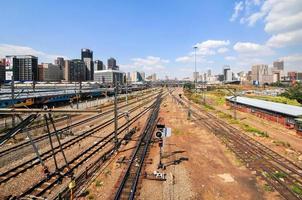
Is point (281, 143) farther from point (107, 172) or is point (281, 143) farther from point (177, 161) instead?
point (107, 172)

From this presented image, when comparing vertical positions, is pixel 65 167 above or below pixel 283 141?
above

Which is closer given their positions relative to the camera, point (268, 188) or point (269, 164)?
point (268, 188)

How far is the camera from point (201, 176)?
1694 centimetres

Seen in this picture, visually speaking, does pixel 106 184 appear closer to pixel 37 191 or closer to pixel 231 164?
pixel 37 191

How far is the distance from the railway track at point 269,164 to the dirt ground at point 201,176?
83 cm

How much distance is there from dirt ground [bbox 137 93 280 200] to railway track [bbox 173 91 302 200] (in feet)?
2.73

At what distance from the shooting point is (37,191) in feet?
45.5

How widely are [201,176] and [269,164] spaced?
6.80m

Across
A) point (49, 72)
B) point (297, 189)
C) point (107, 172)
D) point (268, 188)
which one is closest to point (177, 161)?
point (107, 172)

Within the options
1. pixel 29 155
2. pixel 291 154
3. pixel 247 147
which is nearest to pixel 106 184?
pixel 29 155

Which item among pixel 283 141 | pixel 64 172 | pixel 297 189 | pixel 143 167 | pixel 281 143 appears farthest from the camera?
pixel 283 141

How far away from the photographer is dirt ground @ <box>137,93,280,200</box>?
14.2 m

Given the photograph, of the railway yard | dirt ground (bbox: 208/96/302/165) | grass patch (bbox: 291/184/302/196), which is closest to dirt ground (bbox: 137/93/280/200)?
the railway yard

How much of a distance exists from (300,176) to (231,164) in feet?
15.6
